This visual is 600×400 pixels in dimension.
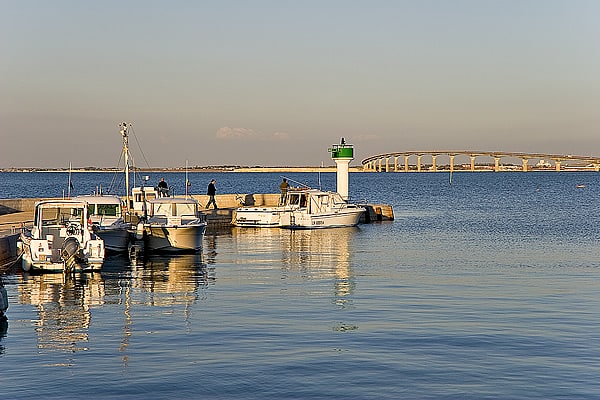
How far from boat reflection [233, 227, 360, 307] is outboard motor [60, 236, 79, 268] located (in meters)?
6.76

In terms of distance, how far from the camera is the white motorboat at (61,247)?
27750 mm

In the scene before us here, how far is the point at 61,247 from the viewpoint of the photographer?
1125 inches

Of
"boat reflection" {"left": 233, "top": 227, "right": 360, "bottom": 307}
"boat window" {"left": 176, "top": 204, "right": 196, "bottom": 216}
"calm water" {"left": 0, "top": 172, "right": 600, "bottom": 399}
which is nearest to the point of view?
"calm water" {"left": 0, "top": 172, "right": 600, "bottom": 399}

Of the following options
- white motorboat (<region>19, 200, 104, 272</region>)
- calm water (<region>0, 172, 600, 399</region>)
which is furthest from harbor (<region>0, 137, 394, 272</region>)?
calm water (<region>0, 172, 600, 399</region>)

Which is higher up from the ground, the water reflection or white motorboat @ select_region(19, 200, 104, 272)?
white motorboat @ select_region(19, 200, 104, 272)

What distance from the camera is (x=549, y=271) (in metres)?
30.9

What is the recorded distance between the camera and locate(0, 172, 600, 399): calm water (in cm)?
1502

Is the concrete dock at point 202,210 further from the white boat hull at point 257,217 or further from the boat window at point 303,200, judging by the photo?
the boat window at point 303,200

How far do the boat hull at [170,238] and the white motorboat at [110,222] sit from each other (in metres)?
0.86

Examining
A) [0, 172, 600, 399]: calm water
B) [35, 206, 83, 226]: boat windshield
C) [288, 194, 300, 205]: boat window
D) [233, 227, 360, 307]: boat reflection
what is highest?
[288, 194, 300, 205]: boat window

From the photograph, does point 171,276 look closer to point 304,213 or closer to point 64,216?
point 64,216

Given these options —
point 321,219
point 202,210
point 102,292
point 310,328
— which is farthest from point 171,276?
point 202,210

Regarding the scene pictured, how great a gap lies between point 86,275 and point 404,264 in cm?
1137

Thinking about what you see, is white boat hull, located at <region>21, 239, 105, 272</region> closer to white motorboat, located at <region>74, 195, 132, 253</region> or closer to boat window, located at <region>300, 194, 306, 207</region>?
white motorboat, located at <region>74, 195, 132, 253</region>
